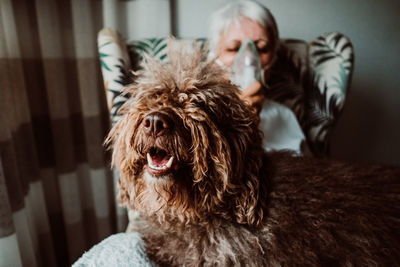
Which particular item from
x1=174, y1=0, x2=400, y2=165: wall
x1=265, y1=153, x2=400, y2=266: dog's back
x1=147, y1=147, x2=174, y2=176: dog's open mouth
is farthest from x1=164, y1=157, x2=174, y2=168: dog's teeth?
x1=174, y1=0, x2=400, y2=165: wall

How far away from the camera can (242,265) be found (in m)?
0.59

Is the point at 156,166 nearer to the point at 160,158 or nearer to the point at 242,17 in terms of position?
the point at 160,158

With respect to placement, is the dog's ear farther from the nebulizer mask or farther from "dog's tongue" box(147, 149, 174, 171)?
the nebulizer mask

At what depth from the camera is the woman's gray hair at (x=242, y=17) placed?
3.82ft

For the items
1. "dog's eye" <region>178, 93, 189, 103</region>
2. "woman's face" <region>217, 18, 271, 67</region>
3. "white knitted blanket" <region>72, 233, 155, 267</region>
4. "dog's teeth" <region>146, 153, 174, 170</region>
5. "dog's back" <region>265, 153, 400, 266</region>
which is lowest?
"white knitted blanket" <region>72, 233, 155, 267</region>

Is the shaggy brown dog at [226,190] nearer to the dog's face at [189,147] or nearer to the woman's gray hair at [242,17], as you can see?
the dog's face at [189,147]

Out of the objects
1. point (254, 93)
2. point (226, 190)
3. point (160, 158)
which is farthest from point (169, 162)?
point (254, 93)

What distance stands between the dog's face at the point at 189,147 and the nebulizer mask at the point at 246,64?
1.52 feet

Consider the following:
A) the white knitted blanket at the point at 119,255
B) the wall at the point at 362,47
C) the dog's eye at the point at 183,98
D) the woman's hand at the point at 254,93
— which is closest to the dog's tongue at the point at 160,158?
the dog's eye at the point at 183,98

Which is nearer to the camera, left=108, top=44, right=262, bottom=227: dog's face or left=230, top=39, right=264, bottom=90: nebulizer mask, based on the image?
left=108, top=44, right=262, bottom=227: dog's face

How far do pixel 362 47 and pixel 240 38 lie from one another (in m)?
1.10

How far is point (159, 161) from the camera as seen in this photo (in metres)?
0.60

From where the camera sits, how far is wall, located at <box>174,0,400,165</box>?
5.48 ft

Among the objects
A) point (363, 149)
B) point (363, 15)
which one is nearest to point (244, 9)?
point (363, 15)
